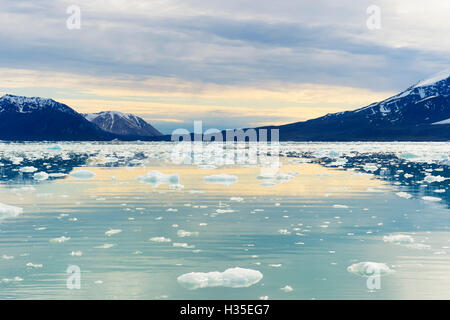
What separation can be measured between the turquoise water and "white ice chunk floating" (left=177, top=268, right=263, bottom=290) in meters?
0.09

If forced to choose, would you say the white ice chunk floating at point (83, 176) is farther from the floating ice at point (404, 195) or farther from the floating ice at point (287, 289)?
the floating ice at point (287, 289)

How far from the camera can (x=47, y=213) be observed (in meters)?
12.2

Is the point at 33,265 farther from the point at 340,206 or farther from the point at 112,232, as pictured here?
the point at 340,206

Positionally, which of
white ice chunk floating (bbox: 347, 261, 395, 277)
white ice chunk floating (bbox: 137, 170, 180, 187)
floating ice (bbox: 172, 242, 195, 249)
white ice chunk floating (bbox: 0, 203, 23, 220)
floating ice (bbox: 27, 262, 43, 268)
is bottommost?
white ice chunk floating (bbox: 347, 261, 395, 277)

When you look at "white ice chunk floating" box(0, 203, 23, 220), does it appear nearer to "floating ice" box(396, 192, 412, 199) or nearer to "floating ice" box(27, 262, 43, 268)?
"floating ice" box(27, 262, 43, 268)

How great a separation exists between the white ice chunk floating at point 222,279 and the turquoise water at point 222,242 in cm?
9

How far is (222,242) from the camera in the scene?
29.8ft

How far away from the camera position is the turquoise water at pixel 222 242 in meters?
6.60

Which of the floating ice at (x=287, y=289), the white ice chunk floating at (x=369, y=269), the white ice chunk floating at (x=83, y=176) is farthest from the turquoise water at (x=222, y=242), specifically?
the white ice chunk floating at (x=83, y=176)

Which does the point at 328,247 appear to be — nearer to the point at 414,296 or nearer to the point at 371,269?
the point at 371,269

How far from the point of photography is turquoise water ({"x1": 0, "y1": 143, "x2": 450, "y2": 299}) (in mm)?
6602

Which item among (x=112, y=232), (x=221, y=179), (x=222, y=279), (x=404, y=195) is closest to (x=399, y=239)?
(x=222, y=279)

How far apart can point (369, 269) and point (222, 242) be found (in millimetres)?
2765

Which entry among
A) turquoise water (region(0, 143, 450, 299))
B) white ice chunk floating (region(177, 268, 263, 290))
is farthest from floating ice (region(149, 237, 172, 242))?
white ice chunk floating (region(177, 268, 263, 290))
